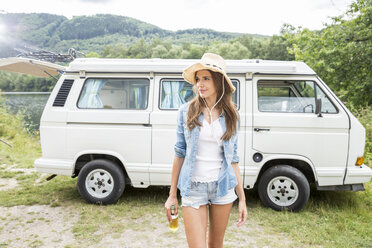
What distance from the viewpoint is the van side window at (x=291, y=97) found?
4.69 meters

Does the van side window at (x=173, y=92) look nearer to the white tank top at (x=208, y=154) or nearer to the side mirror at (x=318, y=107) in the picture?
the side mirror at (x=318, y=107)

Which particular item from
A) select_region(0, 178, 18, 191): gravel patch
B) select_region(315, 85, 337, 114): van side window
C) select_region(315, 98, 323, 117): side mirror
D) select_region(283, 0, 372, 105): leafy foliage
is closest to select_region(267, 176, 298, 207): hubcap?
select_region(315, 98, 323, 117): side mirror

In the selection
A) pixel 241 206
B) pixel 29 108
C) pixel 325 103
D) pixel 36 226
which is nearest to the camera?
pixel 241 206

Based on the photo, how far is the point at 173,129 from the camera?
479 cm

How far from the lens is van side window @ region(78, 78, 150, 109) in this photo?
4.98m

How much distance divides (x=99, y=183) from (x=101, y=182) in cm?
4

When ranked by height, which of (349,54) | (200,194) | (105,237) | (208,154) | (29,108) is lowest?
(105,237)

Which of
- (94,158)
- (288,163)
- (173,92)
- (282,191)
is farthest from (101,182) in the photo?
(288,163)

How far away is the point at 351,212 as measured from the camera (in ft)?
15.4

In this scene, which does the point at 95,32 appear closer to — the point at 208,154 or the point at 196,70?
the point at 196,70

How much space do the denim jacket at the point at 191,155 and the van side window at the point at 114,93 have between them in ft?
9.43

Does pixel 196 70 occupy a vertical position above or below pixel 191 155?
above

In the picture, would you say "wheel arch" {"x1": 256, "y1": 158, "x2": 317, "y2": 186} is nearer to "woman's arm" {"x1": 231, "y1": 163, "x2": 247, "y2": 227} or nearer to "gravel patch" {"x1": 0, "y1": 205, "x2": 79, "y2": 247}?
"woman's arm" {"x1": 231, "y1": 163, "x2": 247, "y2": 227}

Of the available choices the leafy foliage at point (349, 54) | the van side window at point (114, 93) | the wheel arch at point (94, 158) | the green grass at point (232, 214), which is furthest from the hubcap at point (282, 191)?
A: the leafy foliage at point (349, 54)
